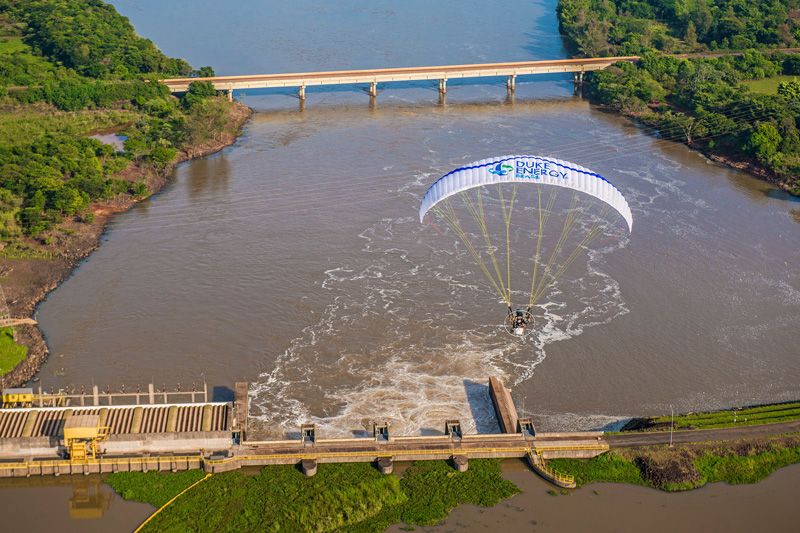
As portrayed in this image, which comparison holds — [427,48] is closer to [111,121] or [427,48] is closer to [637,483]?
[111,121]

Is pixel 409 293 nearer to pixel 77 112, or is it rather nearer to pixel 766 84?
pixel 77 112

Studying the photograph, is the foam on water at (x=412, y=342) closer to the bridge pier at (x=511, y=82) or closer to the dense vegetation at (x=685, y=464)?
the dense vegetation at (x=685, y=464)

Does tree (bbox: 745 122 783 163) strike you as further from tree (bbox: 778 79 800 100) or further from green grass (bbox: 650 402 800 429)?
green grass (bbox: 650 402 800 429)

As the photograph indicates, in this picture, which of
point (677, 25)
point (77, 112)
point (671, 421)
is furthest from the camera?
point (677, 25)

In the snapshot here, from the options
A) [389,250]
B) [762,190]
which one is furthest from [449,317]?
[762,190]

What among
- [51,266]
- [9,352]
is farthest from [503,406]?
[51,266]

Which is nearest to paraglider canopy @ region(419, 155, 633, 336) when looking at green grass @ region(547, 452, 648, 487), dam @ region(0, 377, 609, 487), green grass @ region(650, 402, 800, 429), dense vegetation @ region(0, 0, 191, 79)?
dam @ region(0, 377, 609, 487)
